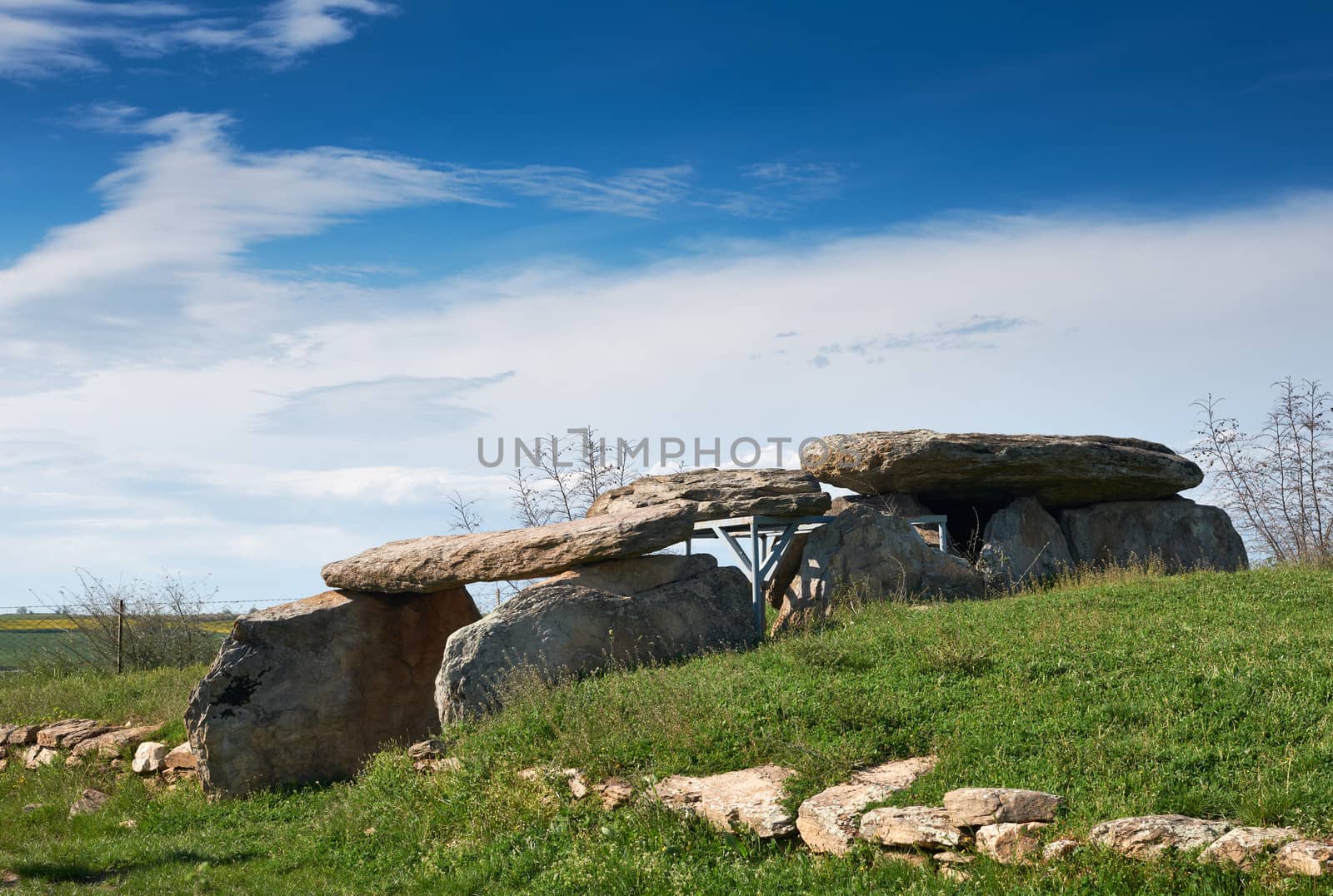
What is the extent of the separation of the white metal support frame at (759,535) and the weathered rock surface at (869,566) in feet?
1.35

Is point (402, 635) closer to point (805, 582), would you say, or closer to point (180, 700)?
point (180, 700)

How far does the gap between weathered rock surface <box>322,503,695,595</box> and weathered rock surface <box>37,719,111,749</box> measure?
505cm

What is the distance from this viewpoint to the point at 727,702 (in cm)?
1052

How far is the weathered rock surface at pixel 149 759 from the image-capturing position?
1530 centimetres

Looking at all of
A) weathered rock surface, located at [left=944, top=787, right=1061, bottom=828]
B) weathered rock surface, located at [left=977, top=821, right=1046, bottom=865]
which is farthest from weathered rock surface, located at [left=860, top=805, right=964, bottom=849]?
weathered rock surface, located at [left=977, top=821, right=1046, bottom=865]

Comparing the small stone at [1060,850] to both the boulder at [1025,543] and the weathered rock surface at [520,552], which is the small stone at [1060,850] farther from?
the boulder at [1025,543]

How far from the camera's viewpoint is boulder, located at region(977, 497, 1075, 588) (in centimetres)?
1889

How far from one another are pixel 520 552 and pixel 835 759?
704 centimetres

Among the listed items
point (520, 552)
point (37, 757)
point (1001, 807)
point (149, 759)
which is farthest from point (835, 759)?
point (37, 757)

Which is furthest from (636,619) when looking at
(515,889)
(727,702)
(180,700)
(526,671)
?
(180,700)

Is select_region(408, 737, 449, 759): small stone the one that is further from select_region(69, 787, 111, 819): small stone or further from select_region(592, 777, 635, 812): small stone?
select_region(69, 787, 111, 819): small stone

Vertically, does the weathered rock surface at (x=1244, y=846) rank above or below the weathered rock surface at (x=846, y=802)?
above

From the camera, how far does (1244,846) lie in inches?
259

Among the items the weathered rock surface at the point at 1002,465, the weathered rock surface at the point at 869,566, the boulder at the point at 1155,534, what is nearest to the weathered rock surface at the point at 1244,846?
the weathered rock surface at the point at 869,566
